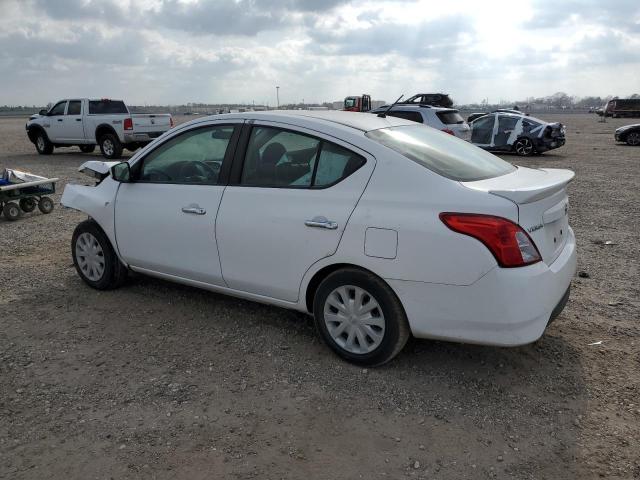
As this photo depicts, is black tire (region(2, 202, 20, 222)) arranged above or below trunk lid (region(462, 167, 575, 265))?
below

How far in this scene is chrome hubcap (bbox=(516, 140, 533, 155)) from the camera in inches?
723

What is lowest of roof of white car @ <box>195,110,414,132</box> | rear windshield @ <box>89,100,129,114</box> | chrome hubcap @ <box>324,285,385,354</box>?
chrome hubcap @ <box>324,285,385,354</box>

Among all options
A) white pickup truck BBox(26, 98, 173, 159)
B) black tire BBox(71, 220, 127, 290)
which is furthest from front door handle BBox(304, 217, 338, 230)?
white pickup truck BBox(26, 98, 173, 159)

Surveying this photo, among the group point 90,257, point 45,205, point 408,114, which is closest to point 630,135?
point 408,114

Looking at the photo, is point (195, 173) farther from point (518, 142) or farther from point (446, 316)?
point (518, 142)

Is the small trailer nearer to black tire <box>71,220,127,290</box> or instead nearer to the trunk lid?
black tire <box>71,220,127,290</box>

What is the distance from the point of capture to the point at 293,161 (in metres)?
3.81

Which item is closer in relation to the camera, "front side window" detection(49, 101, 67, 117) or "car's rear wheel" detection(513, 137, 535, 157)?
"front side window" detection(49, 101, 67, 117)

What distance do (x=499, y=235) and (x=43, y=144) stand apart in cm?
1942

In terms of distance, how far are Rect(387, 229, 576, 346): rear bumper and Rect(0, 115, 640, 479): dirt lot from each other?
0.42 meters

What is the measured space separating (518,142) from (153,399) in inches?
685

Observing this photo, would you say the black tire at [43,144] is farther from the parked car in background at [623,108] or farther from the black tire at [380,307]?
the parked car in background at [623,108]

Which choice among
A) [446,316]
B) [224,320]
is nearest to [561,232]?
[446,316]

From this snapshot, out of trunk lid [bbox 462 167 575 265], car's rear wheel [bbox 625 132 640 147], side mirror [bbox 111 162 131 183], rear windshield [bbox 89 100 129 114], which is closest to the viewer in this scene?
trunk lid [bbox 462 167 575 265]
